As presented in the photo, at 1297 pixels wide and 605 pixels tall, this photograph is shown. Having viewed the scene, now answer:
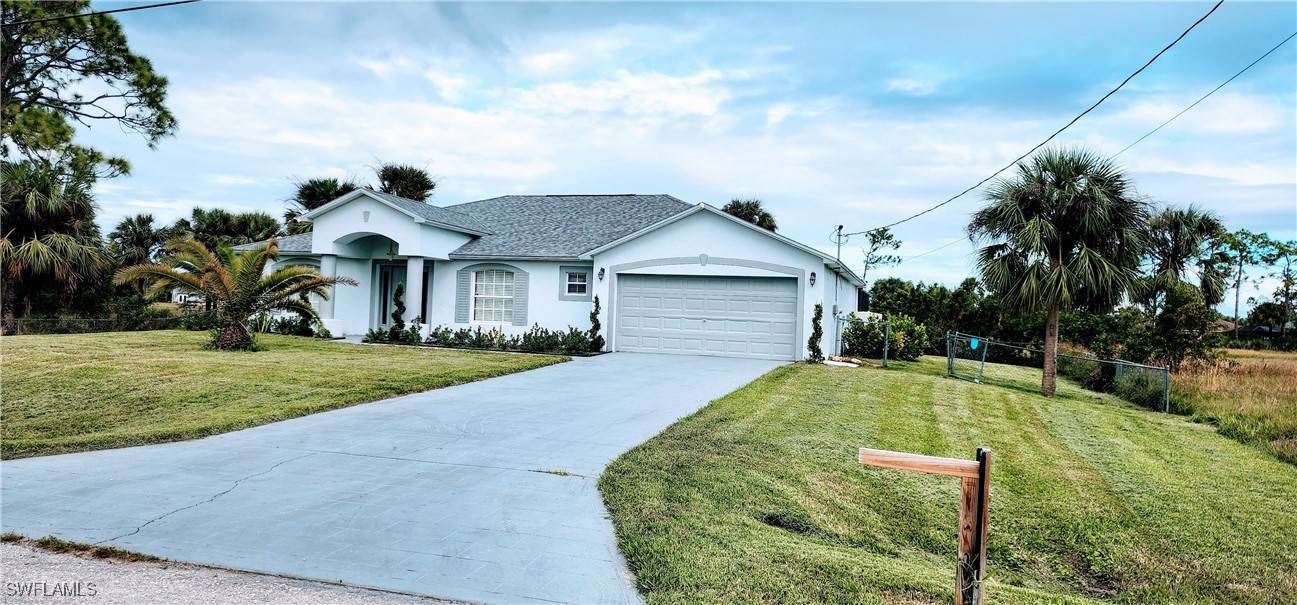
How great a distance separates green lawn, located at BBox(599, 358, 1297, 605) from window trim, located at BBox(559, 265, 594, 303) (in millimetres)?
9704

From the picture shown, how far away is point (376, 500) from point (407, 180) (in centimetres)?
2818

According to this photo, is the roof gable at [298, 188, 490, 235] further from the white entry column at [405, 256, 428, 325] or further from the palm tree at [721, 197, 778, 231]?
the palm tree at [721, 197, 778, 231]

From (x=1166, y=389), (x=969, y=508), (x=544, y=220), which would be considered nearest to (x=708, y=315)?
(x=544, y=220)

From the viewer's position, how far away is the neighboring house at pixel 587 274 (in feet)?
59.4

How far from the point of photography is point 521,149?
2556 cm

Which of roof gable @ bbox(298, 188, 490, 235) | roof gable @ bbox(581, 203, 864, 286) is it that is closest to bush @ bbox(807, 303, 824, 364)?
roof gable @ bbox(581, 203, 864, 286)

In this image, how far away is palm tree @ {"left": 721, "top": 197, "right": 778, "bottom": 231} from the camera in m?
32.0

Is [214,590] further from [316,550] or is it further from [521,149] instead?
[521,149]

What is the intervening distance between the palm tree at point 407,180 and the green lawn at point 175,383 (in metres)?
15.6

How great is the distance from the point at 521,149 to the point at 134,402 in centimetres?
1742

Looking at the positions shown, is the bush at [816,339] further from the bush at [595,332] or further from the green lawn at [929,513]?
the green lawn at [929,513]

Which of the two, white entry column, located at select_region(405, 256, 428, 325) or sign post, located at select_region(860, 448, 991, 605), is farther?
white entry column, located at select_region(405, 256, 428, 325)

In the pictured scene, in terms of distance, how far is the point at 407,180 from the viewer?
1249 inches

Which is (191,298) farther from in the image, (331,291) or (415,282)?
(415,282)
